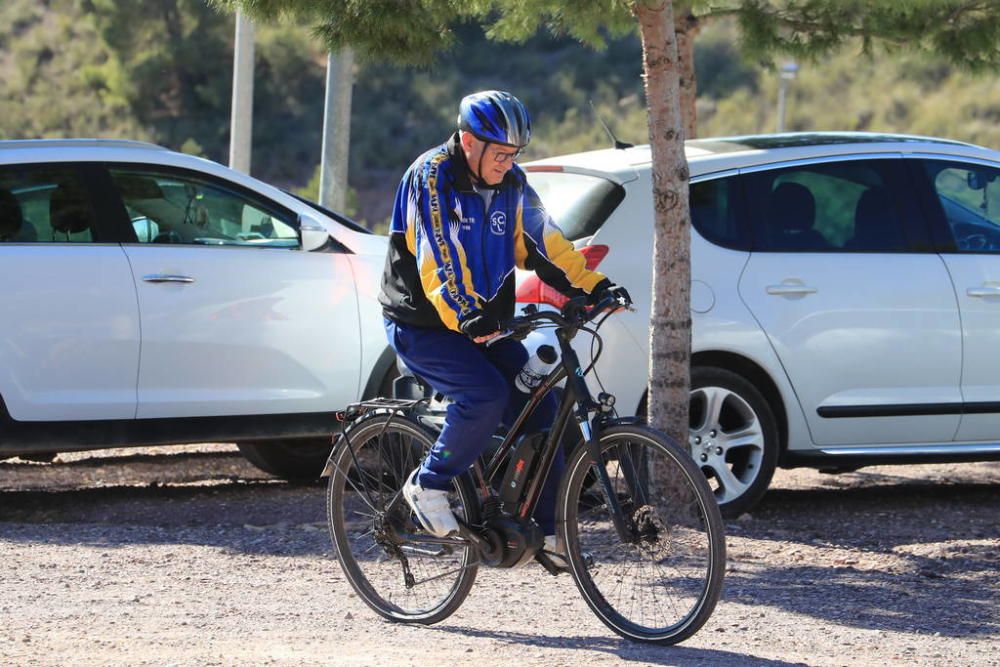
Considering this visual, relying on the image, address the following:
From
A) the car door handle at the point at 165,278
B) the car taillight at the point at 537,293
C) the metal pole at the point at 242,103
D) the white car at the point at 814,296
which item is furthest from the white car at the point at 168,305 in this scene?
the metal pole at the point at 242,103

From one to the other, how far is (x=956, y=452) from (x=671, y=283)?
1869 millimetres

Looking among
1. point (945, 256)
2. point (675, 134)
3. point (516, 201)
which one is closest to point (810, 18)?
point (945, 256)

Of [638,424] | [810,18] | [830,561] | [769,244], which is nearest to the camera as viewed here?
[638,424]

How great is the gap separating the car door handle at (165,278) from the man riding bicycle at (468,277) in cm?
263

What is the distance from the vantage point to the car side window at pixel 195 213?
7.85m

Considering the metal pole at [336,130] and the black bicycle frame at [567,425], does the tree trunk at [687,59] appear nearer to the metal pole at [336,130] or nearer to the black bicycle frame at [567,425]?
the metal pole at [336,130]

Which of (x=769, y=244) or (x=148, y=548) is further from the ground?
(x=769, y=244)

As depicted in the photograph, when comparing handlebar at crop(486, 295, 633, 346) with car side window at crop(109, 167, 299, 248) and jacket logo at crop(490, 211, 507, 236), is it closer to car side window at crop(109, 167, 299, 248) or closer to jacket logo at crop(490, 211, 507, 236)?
jacket logo at crop(490, 211, 507, 236)

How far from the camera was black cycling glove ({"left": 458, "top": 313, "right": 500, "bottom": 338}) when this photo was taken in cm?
483

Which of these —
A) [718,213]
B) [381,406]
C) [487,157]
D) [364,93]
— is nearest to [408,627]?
[381,406]

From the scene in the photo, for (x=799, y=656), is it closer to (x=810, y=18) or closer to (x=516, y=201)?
(x=516, y=201)

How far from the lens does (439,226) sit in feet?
16.5

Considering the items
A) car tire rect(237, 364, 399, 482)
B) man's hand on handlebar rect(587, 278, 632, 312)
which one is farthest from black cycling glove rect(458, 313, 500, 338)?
car tire rect(237, 364, 399, 482)

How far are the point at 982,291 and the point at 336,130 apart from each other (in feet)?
15.9
